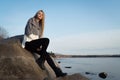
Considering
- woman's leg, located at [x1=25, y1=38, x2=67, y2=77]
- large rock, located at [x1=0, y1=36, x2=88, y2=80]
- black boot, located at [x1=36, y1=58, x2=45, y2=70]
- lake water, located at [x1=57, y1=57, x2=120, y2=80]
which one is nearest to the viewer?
large rock, located at [x1=0, y1=36, x2=88, y2=80]

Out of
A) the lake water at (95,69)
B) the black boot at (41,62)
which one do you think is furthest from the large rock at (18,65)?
the lake water at (95,69)

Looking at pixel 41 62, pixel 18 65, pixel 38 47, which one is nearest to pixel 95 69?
pixel 41 62

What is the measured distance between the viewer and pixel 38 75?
11047mm

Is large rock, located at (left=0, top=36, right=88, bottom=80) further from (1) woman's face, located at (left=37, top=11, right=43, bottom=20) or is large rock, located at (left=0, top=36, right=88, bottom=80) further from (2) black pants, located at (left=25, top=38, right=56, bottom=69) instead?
(1) woman's face, located at (left=37, top=11, right=43, bottom=20)

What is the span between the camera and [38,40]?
36.8 feet

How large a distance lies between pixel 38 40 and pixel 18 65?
136 centimetres

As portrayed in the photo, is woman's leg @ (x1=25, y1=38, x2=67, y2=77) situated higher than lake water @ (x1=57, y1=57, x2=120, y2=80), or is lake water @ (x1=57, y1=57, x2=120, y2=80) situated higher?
woman's leg @ (x1=25, y1=38, x2=67, y2=77)

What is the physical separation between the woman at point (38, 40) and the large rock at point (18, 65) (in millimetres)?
302

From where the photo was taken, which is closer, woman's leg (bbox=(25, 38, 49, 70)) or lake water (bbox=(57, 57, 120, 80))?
woman's leg (bbox=(25, 38, 49, 70))

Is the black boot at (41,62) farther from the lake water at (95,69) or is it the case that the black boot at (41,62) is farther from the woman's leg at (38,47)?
the lake water at (95,69)

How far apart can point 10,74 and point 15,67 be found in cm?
36

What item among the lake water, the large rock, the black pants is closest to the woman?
the black pants

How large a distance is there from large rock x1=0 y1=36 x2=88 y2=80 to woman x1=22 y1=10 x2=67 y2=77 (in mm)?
302

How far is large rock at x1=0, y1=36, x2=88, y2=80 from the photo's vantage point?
35.2 ft
